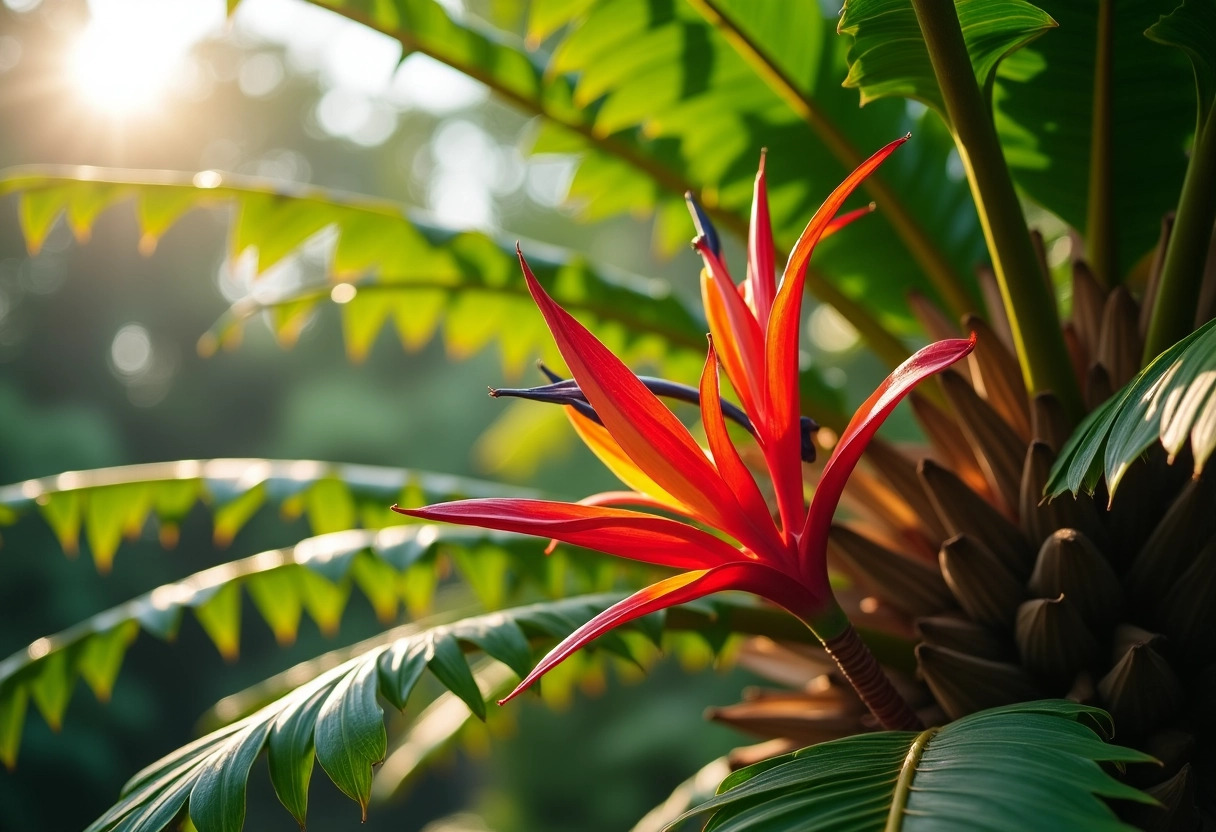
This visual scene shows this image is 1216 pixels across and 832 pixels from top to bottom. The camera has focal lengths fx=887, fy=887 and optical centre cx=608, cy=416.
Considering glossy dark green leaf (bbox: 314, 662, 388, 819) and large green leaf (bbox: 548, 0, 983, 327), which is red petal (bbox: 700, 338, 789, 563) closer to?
glossy dark green leaf (bbox: 314, 662, 388, 819)

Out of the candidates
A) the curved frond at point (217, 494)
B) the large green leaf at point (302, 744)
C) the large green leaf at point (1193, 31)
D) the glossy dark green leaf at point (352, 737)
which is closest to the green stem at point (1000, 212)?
the large green leaf at point (1193, 31)

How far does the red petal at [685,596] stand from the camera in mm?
486

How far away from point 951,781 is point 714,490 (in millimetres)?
202

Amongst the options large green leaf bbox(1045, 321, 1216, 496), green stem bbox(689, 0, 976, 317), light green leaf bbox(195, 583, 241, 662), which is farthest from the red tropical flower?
light green leaf bbox(195, 583, 241, 662)

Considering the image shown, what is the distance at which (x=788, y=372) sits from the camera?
560 mm

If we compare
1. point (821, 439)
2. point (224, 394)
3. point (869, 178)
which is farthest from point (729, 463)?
point (224, 394)

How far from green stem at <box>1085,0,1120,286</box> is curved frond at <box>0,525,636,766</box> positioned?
2.36 ft

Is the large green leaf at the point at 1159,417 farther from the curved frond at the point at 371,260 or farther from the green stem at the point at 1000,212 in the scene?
the curved frond at the point at 371,260

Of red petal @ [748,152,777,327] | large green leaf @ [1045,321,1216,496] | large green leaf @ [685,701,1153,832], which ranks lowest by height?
large green leaf @ [685,701,1153,832]


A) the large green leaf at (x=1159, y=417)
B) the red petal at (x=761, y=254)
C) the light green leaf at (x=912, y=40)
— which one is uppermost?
the light green leaf at (x=912, y=40)

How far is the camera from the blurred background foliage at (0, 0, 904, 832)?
7.30 metres

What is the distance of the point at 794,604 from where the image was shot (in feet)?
1.84

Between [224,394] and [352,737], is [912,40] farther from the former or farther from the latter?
[224,394]

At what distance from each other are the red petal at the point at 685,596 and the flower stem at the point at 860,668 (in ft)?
0.06
